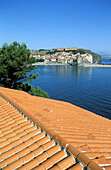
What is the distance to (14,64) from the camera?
14.6 meters

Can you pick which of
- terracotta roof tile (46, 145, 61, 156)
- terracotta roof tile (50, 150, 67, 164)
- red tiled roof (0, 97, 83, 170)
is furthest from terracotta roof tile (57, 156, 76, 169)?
terracotta roof tile (46, 145, 61, 156)

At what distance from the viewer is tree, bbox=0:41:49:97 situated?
49.6 ft

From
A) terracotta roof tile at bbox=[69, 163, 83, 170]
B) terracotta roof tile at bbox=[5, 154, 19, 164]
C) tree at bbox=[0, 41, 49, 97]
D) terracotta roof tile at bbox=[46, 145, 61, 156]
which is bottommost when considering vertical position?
terracotta roof tile at bbox=[5, 154, 19, 164]

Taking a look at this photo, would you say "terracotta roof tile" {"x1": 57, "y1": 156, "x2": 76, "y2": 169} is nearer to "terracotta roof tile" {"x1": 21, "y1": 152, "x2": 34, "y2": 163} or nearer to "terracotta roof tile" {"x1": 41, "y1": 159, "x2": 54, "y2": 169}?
"terracotta roof tile" {"x1": 41, "y1": 159, "x2": 54, "y2": 169}

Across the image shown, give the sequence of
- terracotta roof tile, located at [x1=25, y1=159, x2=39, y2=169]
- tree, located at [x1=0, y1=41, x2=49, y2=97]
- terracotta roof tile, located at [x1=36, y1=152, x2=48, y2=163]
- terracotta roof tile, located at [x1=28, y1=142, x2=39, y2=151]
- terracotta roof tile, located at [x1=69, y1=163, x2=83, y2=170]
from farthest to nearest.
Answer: tree, located at [x1=0, y1=41, x2=49, y2=97], terracotta roof tile, located at [x1=28, y1=142, x2=39, y2=151], terracotta roof tile, located at [x1=36, y1=152, x2=48, y2=163], terracotta roof tile, located at [x1=25, y1=159, x2=39, y2=169], terracotta roof tile, located at [x1=69, y1=163, x2=83, y2=170]

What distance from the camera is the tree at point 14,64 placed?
1511 cm

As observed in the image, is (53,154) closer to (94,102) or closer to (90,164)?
(90,164)

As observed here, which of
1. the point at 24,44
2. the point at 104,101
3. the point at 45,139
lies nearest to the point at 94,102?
the point at 104,101

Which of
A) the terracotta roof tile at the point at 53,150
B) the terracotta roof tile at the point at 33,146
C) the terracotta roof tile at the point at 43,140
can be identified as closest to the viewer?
the terracotta roof tile at the point at 53,150

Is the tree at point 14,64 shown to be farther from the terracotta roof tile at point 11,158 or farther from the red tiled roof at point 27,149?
the terracotta roof tile at point 11,158

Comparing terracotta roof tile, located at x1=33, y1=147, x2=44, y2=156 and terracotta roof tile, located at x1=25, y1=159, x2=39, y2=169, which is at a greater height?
terracotta roof tile, located at x1=33, y1=147, x2=44, y2=156

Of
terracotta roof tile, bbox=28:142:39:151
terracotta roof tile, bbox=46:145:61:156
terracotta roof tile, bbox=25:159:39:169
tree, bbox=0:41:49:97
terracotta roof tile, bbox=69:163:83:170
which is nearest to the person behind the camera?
terracotta roof tile, bbox=69:163:83:170

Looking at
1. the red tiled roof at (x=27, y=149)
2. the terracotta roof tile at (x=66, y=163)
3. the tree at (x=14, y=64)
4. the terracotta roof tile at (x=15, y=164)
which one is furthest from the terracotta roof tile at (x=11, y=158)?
the tree at (x=14, y=64)

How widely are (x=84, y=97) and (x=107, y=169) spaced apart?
28.0m
